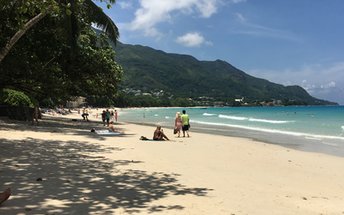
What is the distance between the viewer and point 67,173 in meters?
8.27

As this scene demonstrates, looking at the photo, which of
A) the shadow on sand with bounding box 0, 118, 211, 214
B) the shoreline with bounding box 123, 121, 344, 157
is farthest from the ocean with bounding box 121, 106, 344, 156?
the shadow on sand with bounding box 0, 118, 211, 214

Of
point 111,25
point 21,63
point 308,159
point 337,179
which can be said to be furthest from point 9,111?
point 337,179

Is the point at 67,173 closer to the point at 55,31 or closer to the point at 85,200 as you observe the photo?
the point at 85,200

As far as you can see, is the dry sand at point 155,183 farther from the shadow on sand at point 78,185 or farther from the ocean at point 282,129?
the ocean at point 282,129

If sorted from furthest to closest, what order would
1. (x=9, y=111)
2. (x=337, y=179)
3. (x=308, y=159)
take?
(x=9, y=111) < (x=308, y=159) < (x=337, y=179)

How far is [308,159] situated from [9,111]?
65.3 feet

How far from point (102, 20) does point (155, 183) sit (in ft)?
46.8

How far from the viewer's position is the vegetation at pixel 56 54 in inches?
690

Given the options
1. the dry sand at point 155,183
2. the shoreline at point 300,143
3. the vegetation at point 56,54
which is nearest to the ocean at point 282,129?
the shoreline at point 300,143

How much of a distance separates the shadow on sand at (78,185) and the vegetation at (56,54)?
6366 millimetres

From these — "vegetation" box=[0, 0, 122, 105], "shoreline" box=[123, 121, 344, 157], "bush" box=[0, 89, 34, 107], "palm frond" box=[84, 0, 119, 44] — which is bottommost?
"shoreline" box=[123, 121, 344, 157]

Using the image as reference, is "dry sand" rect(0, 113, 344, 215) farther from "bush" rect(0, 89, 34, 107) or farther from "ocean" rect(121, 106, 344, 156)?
"bush" rect(0, 89, 34, 107)

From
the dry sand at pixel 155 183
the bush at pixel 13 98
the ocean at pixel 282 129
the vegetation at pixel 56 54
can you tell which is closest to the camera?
the dry sand at pixel 155 183

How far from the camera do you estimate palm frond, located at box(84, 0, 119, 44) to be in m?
18.5
